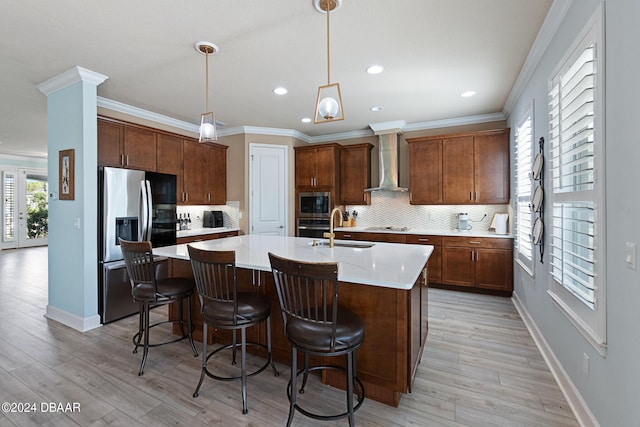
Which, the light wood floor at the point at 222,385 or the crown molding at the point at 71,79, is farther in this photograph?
the crown molding at the point at 71,79

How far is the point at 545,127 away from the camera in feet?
8.61

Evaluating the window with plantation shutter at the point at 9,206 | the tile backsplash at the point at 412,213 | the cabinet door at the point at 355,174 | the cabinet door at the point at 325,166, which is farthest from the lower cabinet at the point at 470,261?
the window with plantation shutter at the point at 9,206

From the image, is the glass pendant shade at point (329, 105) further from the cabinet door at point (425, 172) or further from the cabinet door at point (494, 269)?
the cabinet door at point (494, 269)

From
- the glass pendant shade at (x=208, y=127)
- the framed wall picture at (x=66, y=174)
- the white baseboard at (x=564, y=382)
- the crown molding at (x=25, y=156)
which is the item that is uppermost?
the crown molding at (x=25, y=156)

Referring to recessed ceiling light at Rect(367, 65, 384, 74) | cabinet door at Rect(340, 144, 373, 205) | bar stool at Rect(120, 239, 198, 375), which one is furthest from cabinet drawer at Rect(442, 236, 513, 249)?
bar stool at Rect(120, 239, 198, 375)

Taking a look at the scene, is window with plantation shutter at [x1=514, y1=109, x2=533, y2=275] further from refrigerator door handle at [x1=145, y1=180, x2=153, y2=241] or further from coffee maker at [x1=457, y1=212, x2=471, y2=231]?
refrigerator door handle at [x1=145, y1=180, x2=153, y2=241]

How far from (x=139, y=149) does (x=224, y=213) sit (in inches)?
78.7

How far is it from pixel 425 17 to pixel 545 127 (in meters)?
1.42

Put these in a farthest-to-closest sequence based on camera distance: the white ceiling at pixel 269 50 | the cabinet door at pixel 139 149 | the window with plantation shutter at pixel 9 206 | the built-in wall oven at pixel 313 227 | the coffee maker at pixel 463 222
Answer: the window with plantation shutter at pixel 9 206, the built-in wall oven at pixel 313 227, the coffee maker at pixel 463 222, the cabinet door at pixel 139 149, the white ceiling at pixel 269 50

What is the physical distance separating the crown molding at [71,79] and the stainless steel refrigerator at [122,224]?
0.97 meters

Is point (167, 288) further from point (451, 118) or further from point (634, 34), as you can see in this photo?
point (451, 118)

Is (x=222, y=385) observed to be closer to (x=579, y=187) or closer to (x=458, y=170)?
(x=579, y=187)

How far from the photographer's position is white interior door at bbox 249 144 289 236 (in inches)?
218

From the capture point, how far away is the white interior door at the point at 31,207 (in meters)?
8.77
